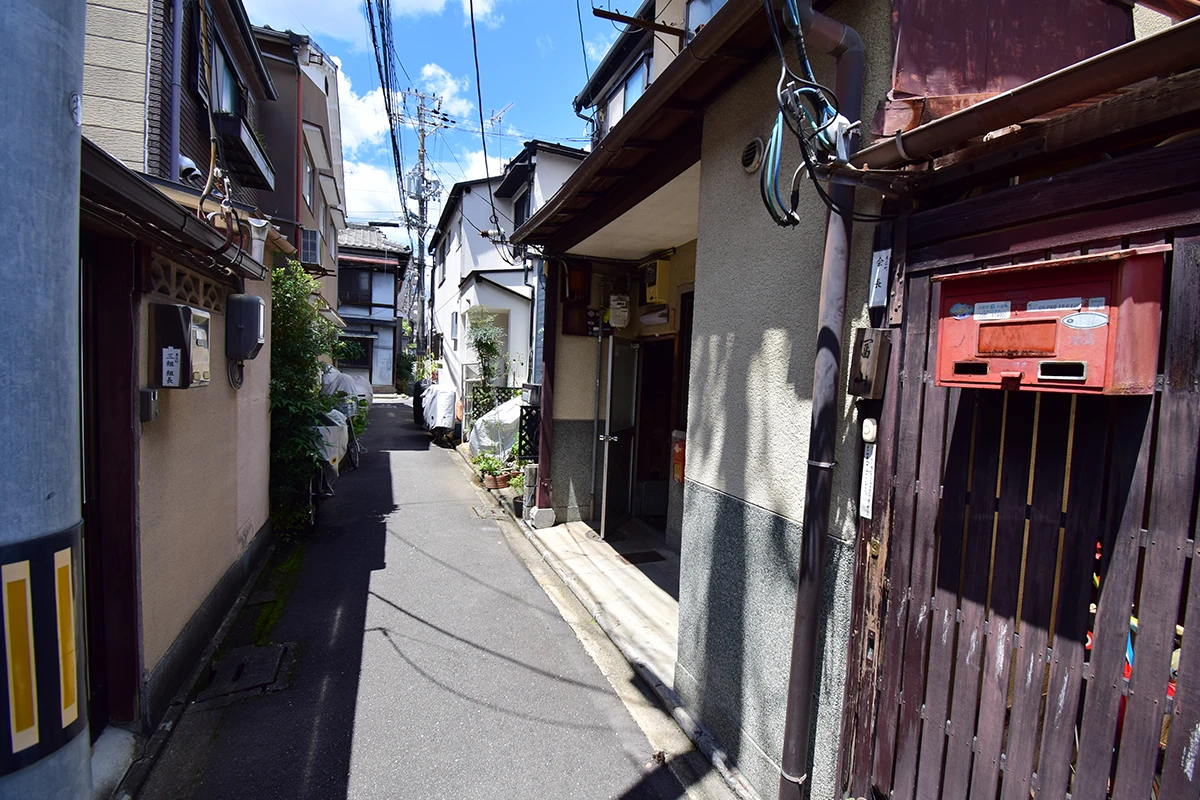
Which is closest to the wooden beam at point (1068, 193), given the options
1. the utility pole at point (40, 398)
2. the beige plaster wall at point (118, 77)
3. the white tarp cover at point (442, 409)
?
the utility pole at point (40, 398)

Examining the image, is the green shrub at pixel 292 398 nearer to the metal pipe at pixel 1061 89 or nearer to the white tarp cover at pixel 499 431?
the white tarp cover at pixel 499 431

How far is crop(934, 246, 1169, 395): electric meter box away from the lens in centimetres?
149

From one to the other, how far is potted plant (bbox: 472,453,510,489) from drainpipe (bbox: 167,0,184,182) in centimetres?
595

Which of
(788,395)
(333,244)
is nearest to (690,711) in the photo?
(788,395)

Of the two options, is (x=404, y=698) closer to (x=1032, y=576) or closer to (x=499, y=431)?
(x=1032, y=576)

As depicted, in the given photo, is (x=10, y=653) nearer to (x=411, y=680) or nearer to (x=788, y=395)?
(x=788, y=395)

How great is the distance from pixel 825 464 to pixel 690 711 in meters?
2.18

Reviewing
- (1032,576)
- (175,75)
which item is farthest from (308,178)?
(1032,576)

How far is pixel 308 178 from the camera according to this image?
1409 cm

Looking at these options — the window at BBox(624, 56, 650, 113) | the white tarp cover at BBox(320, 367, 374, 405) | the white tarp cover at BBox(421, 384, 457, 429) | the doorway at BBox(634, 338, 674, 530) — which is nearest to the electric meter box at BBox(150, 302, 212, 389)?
the doorway at BBox(634, 338, 674, 530)

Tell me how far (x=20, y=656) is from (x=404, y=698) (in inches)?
124

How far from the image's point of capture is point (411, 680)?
4055 mm

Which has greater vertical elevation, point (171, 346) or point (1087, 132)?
point (1087, 132)

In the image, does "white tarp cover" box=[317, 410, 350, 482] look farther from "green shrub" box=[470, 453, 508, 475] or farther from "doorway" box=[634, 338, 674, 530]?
"doorway" box=[634, 338, 674, 530]
